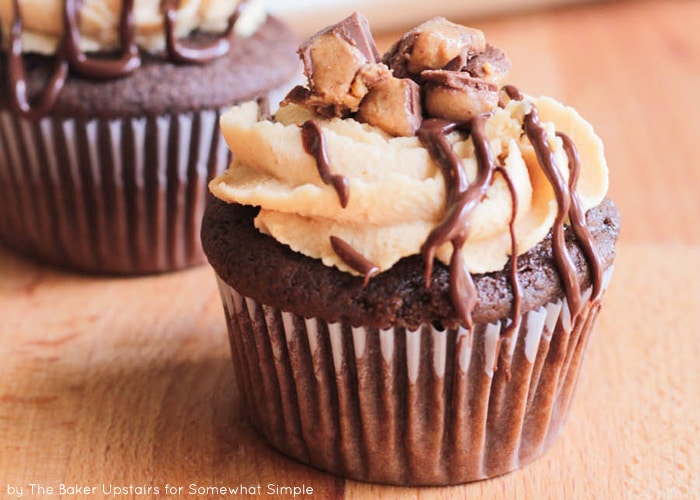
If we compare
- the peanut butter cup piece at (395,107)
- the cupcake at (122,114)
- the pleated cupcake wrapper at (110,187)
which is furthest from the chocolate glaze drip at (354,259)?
the pleated cupcake wrapper at (110,187)

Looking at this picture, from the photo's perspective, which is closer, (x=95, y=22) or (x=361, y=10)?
(x=95, y=22)

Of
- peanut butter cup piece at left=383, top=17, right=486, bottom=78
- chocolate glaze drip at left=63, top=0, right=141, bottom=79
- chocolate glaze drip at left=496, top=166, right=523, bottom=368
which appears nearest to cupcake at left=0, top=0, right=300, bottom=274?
chocolate glaze drip at left=63, top=0, right=141, bottom=79

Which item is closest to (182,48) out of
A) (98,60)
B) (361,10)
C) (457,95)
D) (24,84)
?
(98,60)

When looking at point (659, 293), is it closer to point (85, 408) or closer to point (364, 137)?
point (364, 137)

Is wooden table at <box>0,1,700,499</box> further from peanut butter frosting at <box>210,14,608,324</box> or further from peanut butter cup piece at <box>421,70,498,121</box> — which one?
peanut butter cup piece at <box>421,70,498,121</box>

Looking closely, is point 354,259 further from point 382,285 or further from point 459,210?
point 459,210
